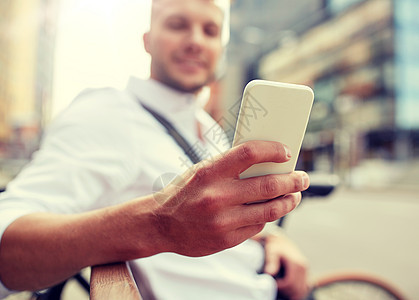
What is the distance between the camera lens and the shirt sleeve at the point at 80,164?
596mm

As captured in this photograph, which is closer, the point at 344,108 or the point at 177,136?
the point at 177,136

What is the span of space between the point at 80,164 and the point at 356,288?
141 centimetres

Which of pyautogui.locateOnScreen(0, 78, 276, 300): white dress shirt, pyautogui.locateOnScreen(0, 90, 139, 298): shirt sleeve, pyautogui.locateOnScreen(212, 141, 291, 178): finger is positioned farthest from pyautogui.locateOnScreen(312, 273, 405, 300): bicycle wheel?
pyautogui.locateOnScreen(212, 141, 291, 178): finger

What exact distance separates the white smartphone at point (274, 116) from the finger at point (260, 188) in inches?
0.9

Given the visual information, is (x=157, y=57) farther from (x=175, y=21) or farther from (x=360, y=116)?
(x=360, y=116)

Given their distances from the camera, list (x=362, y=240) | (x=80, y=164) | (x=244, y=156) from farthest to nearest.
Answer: (x=362, y=240) < (x=80, y=164) < (x=244, y=156)

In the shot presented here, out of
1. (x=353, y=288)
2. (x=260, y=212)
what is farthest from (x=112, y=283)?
(x=353, y=288)

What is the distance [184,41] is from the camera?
81 cm

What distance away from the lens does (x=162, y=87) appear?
0.87m

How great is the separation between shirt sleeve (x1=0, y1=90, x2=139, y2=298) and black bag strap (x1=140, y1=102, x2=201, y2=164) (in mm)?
58

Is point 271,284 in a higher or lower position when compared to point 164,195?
lower

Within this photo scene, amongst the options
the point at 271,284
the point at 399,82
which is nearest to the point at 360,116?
the point at 399,82

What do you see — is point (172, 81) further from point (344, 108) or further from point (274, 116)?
point (344, 108)

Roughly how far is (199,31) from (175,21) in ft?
0.20
